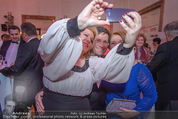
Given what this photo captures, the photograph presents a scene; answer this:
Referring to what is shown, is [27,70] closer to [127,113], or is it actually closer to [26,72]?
[26,72]

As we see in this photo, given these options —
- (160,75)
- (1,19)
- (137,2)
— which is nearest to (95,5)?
(160,75)

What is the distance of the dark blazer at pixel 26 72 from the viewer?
4.95 ft

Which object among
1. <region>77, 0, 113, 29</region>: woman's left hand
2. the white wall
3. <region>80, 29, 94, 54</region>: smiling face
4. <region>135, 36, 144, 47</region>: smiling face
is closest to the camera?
<region>77, 0, 113, 29</region>: woman's left hand

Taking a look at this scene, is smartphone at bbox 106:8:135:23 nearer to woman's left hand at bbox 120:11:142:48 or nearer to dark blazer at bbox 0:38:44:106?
woman's left hand at bbox 120:11:142:48

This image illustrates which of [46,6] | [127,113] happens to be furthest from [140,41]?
[46,6]

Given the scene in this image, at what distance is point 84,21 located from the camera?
534 mm

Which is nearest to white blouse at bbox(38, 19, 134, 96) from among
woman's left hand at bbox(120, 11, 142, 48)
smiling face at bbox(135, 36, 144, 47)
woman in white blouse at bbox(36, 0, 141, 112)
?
woman in white blouse at bbox(36, 0, 141, 112)

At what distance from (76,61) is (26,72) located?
4.22 ft

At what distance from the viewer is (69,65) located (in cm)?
61

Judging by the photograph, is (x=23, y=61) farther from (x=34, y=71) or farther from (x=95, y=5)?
(x=95, y=5)

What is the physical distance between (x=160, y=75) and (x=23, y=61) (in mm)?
1814

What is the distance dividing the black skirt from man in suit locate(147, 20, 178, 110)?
1.22 metres

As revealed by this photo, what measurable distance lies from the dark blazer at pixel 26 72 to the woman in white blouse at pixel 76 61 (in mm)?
862

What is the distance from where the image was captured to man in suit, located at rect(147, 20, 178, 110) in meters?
1.54
